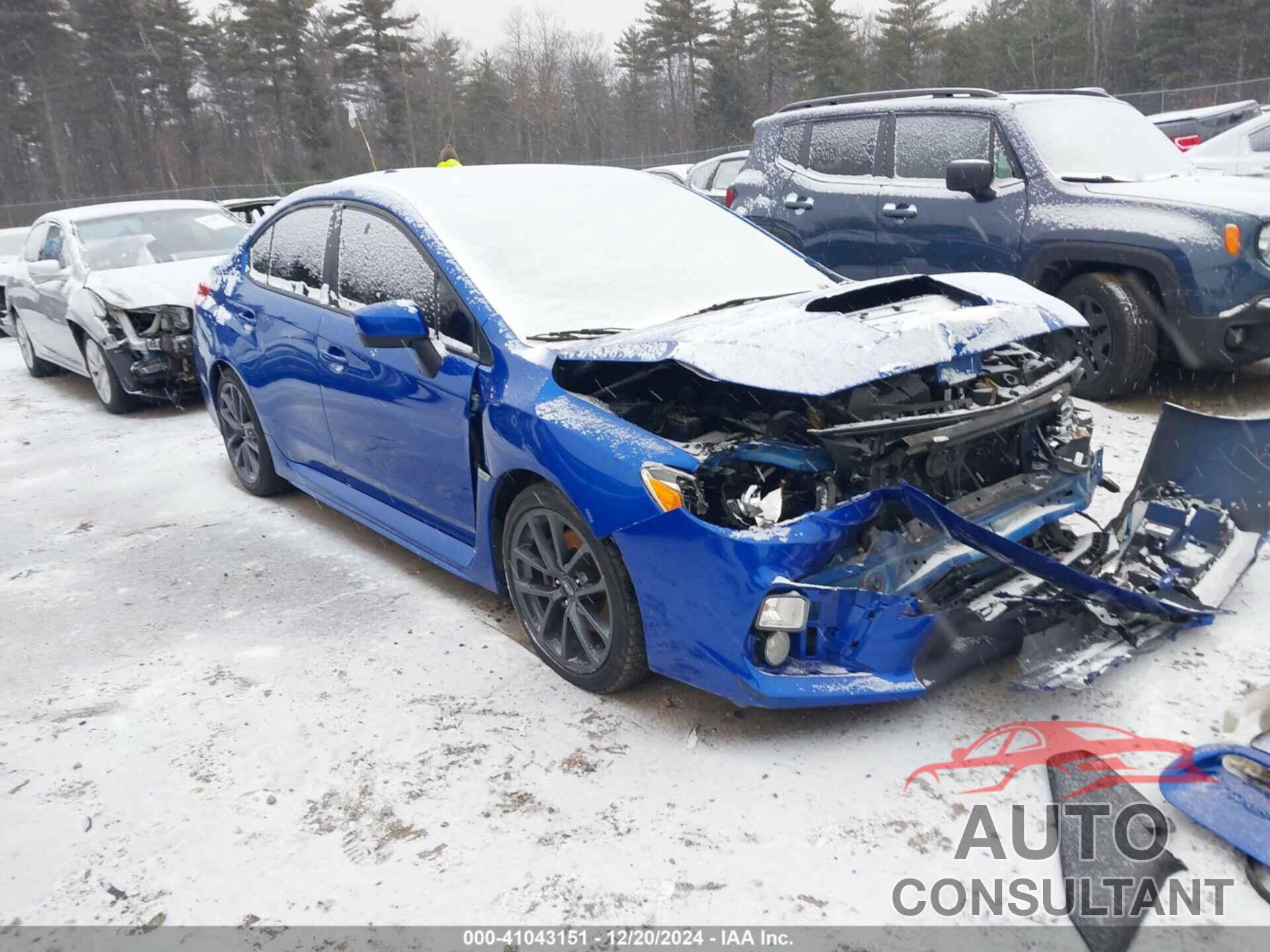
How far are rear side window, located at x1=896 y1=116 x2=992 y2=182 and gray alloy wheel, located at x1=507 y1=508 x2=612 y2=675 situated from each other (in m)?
4.97

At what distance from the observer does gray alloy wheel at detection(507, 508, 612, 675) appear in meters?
3.26

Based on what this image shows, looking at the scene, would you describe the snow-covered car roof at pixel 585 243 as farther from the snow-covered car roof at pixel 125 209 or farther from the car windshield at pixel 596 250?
the snow-covered car roof at pixel 125 209

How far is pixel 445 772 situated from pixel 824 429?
1555 mm

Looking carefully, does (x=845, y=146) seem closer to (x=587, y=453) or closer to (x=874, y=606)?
(x=587, y=453)

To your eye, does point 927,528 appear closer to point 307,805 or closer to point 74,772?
point 307,805

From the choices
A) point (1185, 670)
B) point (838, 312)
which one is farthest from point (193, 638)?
point (1185, 670)

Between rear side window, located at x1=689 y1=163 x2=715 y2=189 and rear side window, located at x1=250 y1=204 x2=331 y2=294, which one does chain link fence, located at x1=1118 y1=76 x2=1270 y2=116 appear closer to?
rear side window, located at x1=689 y1=163 x2=715 y2=189

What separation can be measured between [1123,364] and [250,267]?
5121mm

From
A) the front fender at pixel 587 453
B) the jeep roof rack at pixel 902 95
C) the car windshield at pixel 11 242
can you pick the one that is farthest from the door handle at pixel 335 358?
the car windshield at pixel 11 242

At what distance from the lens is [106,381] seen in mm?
8172

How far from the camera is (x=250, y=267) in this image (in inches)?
206

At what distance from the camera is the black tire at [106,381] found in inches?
318
